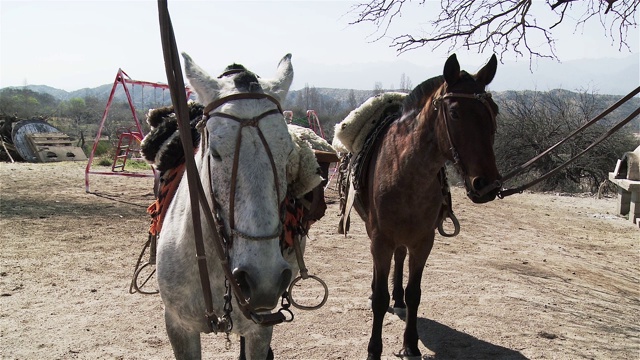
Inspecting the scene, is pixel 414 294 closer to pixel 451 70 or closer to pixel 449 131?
pixel 449 131

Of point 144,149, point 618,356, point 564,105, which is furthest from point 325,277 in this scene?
point 564,105

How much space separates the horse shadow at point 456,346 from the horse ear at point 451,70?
2233 millimetres

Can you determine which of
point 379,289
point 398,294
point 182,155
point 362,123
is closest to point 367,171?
point 362,123

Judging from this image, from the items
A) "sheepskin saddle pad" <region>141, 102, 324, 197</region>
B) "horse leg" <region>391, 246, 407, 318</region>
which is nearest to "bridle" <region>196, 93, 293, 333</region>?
"sheepskin saddle pad" <region>141, 102, 324, 197</region>

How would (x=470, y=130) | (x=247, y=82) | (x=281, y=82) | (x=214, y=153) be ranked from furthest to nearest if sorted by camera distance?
(x=470, y=130) < (x=281, y=82) < (x=247, y=82) < (x=214, y=153)

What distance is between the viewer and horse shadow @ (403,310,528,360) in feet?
12.4

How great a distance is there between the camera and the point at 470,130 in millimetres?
3018

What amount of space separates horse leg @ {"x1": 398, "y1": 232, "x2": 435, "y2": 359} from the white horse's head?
7.17 feet

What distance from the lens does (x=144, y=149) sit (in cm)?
268

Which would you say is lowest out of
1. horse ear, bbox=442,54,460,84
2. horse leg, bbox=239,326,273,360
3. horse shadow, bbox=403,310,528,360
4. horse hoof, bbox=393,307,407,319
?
horse shadow, bbox=403,310,528,360

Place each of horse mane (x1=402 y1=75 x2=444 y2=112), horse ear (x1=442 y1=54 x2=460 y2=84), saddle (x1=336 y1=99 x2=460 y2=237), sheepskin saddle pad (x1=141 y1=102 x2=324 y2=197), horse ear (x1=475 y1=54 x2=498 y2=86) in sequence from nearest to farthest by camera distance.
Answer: sheepskin saddle pad (x1=141 y1=102 x2=324 y2=197) → horse ear (x1=442 y1=54 x2=460 y2=84) → horse ear (x1=475 y1=54 x2=498 y2=86) → horse mane (x1=402 y1=75 x2=444 y2=112) → saddle (x1=336 y1=99 x2=460 y2=237)

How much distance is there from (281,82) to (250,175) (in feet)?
1.88

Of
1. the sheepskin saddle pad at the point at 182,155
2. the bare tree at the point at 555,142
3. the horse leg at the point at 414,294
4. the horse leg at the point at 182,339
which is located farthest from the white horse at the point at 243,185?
the bare tree at the point at 555,142

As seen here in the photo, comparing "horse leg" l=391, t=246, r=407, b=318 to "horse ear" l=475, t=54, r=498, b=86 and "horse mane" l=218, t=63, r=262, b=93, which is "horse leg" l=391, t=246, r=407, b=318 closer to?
"horse ear" l=475, t=54, r=498, b=86
